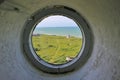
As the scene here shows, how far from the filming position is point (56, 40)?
71.9 inches

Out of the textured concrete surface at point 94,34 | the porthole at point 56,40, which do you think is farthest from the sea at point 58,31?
the textured concrete surface at point 94,34

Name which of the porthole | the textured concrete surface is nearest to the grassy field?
the porthole

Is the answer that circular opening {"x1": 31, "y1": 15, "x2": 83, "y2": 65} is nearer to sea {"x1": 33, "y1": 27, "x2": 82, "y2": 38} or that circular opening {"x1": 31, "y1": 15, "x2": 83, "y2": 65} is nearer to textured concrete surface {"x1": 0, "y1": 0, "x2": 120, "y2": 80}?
sea {"x1": 33, "y1": 27, "x2": 82, "y2": 38}

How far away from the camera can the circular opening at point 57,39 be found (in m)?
1.65

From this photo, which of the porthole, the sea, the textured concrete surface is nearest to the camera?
the textured concrete surface

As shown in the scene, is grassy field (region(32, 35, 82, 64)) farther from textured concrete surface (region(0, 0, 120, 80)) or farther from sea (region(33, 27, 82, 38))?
textured concrete surface (region(0, 0, 120, 80))

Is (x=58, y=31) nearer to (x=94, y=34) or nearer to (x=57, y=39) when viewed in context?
(x=57, y=39)

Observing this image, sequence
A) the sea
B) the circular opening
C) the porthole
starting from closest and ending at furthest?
the porthole
the circular opening
the sea

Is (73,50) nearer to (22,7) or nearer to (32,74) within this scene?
(32,74)

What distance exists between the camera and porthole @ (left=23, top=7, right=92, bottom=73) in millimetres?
1514

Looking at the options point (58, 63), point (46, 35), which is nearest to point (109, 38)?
point (58, 63)

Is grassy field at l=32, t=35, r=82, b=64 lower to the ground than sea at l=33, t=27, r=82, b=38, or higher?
lower

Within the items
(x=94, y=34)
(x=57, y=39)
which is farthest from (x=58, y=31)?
(x=94, y=34)

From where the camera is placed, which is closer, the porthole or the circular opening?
the porthole
